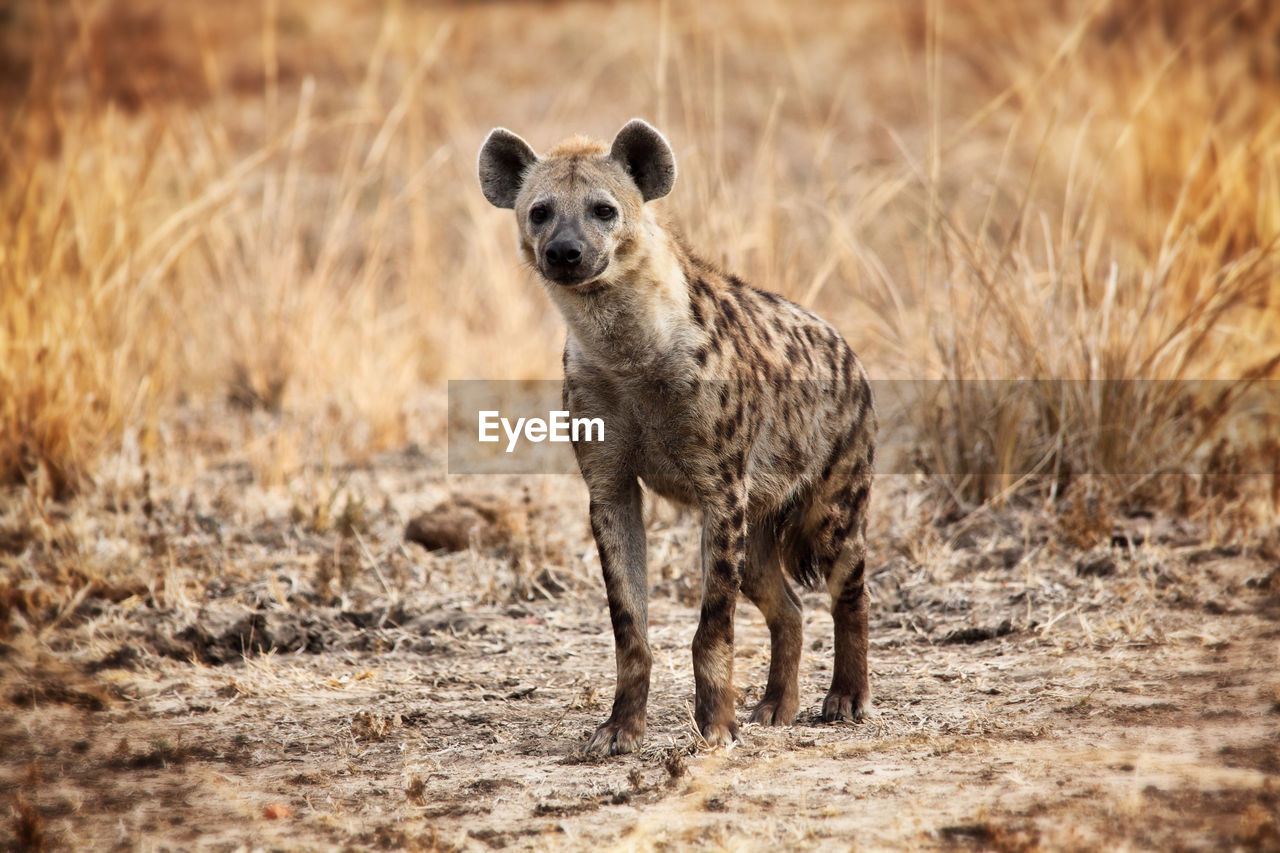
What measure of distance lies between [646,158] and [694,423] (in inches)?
32.8

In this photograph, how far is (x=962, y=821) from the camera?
2.87 metres

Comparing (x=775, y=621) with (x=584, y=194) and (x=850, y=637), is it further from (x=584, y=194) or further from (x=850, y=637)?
(x=584, y=194)

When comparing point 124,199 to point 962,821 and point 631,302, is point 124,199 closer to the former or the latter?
point 631,302

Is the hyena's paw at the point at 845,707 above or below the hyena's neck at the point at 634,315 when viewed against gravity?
below

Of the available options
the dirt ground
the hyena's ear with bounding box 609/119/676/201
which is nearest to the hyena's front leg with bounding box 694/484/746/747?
the dirt ground

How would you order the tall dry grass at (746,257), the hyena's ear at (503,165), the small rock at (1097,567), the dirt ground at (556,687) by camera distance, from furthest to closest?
the tall dry grass at (746,257)
the small rock at (1097,567)
the hyena's ear at (503,165)
the dirt ground at (556,687)

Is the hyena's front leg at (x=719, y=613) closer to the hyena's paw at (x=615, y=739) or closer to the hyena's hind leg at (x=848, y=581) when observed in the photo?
the hyena's paw at (x=615, y=739)

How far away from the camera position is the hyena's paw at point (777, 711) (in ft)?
12.5

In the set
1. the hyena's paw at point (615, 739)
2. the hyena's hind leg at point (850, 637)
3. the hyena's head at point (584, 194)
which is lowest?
the hyena's paw at point (615, 739)

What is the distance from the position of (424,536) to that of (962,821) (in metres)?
3.06

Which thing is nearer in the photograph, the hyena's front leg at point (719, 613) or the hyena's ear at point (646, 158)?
the hyena's front leg at point (719, 613)

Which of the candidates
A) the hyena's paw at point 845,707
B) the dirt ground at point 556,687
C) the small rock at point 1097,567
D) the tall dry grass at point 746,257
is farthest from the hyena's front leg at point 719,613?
the tall dry grass at point 746,257

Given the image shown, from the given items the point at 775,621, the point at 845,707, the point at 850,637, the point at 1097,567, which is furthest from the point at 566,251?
the point at 1097,567

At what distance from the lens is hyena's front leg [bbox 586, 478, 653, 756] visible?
3547 mm
